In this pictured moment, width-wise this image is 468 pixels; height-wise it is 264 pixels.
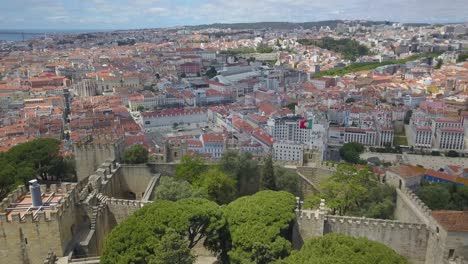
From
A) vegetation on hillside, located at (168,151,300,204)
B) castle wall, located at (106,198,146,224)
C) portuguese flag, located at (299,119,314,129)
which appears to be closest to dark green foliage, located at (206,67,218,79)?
portuguese flag, located at (299,119,314,129)

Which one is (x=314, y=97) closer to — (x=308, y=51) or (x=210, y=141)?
(x=210, y=141)

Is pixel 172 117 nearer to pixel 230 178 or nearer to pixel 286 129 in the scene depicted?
pixel 286 129

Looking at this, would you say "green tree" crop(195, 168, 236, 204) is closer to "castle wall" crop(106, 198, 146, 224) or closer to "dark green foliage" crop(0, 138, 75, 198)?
"castle wall" crop(106, 198, 146, 224)

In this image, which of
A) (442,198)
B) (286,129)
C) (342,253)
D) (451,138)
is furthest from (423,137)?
(342,253)

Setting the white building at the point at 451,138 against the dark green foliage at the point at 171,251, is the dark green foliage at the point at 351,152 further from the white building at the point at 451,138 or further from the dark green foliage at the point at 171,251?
the dark green foliage at the point at 171,251

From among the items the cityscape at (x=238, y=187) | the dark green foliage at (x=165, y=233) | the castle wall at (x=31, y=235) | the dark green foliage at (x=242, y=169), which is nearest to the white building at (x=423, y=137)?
the cityscape at (x=238, y=187)

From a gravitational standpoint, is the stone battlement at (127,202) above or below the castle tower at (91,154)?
below

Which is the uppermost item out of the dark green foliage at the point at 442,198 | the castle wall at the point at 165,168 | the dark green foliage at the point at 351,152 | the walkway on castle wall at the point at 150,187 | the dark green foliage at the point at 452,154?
the castle wall at the point at 165,168
